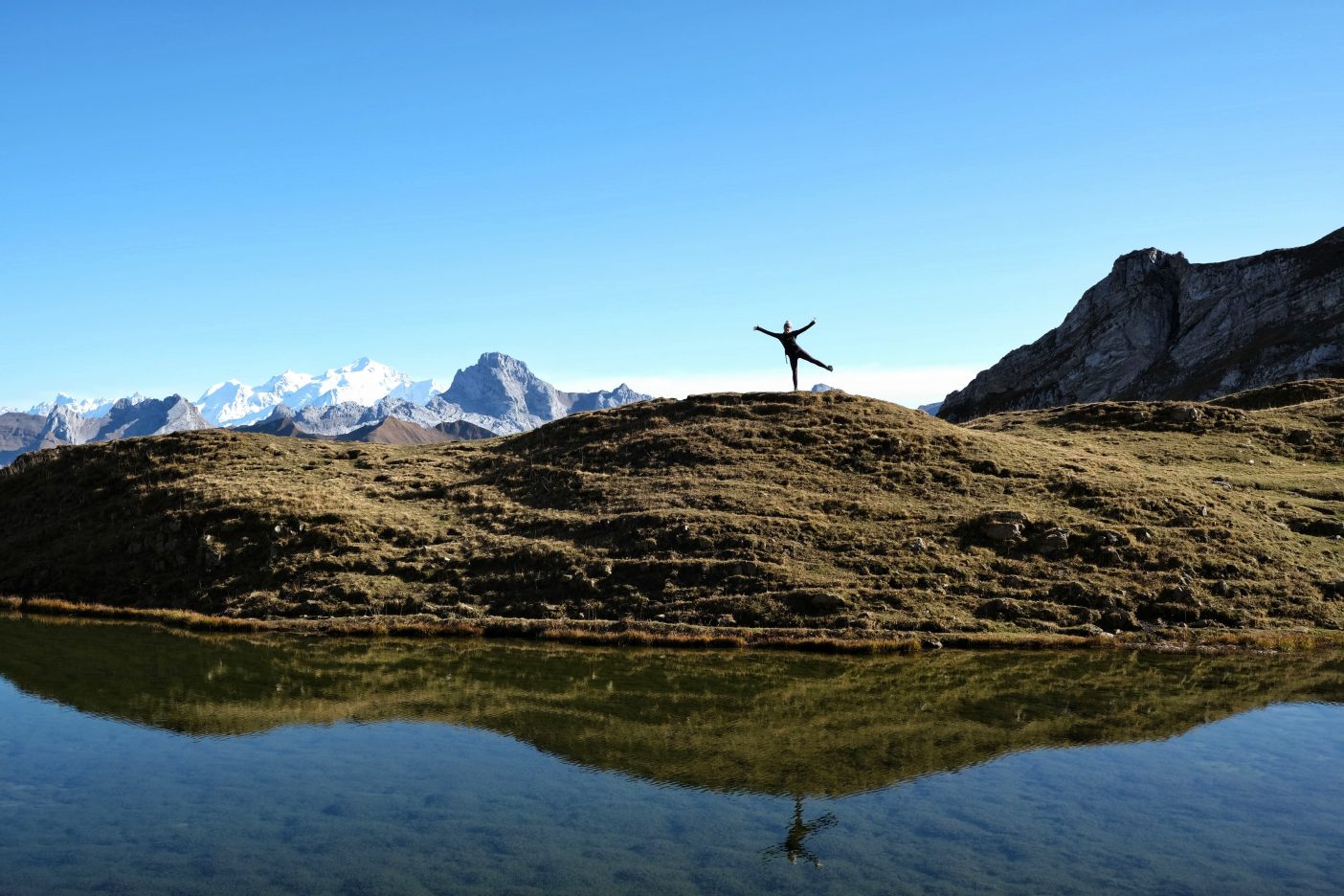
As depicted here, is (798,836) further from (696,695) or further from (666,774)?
(696,695)

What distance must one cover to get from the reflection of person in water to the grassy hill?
20.6 metres

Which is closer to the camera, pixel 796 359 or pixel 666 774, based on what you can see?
pixel 666 774

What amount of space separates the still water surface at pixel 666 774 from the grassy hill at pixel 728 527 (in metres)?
7.35

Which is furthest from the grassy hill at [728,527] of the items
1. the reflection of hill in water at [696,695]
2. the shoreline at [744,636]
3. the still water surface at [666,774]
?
the still water surface at [666,774]

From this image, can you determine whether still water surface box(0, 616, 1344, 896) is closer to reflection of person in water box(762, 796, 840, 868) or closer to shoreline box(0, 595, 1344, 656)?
reflection of person in water box(762, 796, 840, 868)

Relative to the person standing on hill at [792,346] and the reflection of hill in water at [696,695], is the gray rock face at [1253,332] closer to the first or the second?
the person standing on hill at [792,346]

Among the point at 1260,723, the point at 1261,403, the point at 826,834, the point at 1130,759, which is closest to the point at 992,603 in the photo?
the point at 1260,723

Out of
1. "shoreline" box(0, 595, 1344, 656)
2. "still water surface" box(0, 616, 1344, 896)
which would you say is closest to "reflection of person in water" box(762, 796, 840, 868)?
"still water surface" box(0, 616, 1344, 896)

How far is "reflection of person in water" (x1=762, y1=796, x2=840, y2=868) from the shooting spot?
19062 millimetres

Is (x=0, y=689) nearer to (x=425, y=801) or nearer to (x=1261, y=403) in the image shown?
(x=425, y=801)

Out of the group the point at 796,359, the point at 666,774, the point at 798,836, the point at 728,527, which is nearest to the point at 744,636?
the point at 728,527

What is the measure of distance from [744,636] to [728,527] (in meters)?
11.5

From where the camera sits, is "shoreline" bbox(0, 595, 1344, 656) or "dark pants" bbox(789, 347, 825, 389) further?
"dark pants" bbox(789, 347, 825, 389)

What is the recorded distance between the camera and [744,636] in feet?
139
